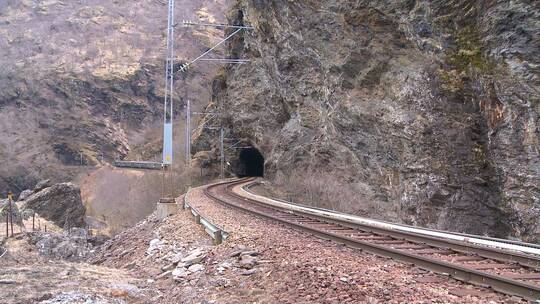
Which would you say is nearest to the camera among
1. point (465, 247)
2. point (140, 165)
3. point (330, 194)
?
point (465, 247)

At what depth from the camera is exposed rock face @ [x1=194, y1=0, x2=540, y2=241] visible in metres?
21.7

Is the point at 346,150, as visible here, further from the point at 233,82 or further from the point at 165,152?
the point at 233,82

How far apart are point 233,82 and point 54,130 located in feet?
194

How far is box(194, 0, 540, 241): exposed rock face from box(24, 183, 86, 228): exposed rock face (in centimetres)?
1903

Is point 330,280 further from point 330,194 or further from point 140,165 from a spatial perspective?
point 140,165

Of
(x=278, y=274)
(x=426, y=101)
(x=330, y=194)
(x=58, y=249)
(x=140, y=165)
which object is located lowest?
(x=140, y=165)

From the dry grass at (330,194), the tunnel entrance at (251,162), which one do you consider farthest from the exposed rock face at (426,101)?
the tunnel entrance at (251,162)

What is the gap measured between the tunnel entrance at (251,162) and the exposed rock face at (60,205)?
2374 centimetres

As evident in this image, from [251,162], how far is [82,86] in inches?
2281

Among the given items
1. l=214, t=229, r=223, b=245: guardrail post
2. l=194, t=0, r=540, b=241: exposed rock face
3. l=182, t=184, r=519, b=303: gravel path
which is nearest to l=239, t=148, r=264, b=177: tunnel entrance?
l=194, t=0, r=540, b=241: exposed rock face

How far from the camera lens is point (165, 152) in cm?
2056

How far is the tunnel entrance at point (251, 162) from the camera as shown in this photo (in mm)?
62969

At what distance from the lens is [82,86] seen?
107 m

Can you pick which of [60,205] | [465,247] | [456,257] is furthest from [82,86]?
A: [456,257]
